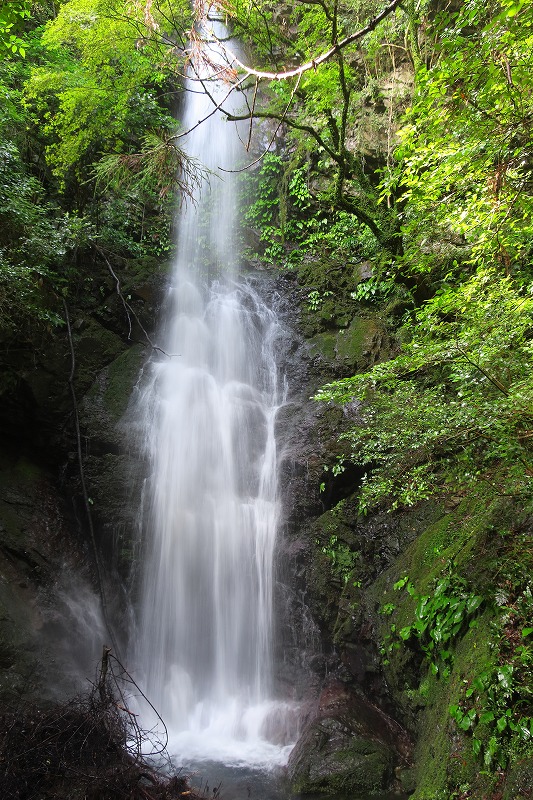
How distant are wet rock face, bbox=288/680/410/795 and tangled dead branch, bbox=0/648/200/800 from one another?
4.24 feet

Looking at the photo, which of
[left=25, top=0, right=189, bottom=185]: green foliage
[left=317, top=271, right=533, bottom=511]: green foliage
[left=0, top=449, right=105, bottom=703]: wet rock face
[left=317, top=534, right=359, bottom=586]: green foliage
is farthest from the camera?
[left=25, top=0, right=189, bottom=185]: green foliage

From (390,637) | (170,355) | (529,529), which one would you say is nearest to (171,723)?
(390,637)

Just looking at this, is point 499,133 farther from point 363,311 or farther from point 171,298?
point 171,298

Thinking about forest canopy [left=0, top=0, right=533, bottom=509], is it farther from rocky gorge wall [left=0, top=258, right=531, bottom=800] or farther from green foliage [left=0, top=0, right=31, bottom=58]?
rocky gorge wall [left=0, top=258, right=531, bottom=800]

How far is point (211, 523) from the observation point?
25.1 feet

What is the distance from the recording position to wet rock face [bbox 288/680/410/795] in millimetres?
4816

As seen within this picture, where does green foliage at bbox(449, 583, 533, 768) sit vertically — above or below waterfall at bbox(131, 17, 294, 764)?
below

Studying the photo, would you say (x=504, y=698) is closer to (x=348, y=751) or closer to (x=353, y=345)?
(x=348, y=751)

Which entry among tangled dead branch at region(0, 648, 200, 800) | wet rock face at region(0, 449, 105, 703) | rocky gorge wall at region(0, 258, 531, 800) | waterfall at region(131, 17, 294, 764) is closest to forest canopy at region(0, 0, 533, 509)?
rocky gorge wall at region(0, 258, 531, 800)

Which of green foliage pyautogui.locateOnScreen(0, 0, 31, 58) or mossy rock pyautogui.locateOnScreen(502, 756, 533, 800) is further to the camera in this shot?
green foliage pyautogui.locateOnScreen(0, 0, 31, 58)

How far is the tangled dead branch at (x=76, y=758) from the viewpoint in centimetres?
394

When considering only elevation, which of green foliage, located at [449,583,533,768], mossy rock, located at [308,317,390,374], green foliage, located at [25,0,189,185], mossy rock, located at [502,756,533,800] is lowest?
mossy rock, located at [502,756,533,800]

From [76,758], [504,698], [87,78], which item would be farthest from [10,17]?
[504,698]

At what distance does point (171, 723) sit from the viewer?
6191 mm
